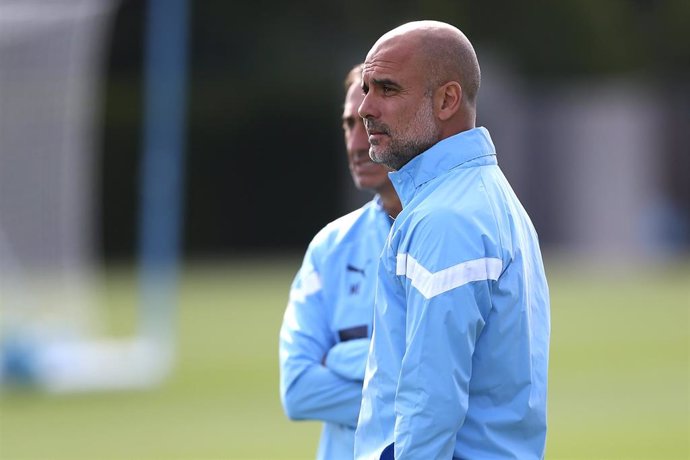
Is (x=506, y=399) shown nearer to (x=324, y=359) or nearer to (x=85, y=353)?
(x=324, y=359)

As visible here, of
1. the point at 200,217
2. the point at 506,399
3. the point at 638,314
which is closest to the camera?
the point at 506,399

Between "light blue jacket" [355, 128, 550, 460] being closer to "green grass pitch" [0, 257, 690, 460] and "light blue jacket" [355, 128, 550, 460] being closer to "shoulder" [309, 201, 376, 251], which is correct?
"shoulder" [309, 201, 376, 251]

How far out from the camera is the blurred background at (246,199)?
12.7 meters

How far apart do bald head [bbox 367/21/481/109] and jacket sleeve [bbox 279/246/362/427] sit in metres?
1.09

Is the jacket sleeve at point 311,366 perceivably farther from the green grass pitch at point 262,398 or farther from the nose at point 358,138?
the green grass pitch at point 262,398

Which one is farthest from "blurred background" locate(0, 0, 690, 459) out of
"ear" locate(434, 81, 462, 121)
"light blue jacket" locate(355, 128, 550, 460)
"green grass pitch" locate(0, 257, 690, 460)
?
"ear" locate(434, 81, 462, 121)

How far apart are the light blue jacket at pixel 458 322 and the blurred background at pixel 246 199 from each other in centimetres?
678

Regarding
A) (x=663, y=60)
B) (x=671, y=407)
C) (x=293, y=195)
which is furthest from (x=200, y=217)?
(x=671, y=407)

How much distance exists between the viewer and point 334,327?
13.8 feet

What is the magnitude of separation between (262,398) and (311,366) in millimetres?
9154

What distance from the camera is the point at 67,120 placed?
573 inches

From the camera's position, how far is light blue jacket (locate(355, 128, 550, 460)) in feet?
10.1

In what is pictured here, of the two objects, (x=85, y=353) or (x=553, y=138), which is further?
(x=553, y=138)

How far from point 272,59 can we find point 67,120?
67.1 feet
